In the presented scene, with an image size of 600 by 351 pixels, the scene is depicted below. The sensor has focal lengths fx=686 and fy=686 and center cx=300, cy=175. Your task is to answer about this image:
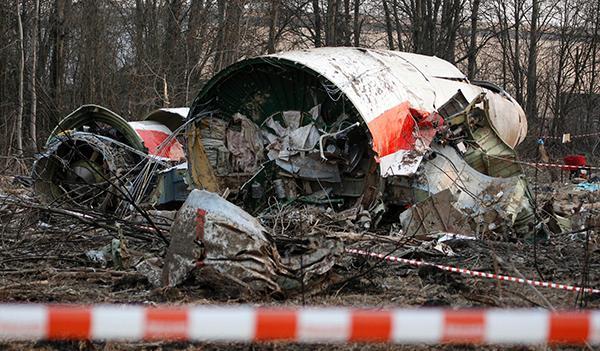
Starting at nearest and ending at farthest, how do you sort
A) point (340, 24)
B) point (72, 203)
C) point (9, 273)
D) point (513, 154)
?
point (9, 273) → point (72, 203) → point (513, 154) → point (340, 24)

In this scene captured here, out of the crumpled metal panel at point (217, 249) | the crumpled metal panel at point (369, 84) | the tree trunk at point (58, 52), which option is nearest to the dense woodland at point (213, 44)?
the tree trunk at point (58, 52)

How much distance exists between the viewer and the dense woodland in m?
22.2

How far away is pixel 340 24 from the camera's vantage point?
100 ft

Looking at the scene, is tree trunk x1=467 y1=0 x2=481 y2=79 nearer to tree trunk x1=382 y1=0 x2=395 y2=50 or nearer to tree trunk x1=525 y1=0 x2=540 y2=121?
tree trunk x1=525 y1=0 x2=540 y2=121

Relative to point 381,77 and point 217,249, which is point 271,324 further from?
point 381,77

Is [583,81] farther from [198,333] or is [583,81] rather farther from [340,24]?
[198,333]

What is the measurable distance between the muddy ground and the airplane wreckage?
92cm

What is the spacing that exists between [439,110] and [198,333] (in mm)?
8135

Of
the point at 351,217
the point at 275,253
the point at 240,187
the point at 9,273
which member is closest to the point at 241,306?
the point at 275,253

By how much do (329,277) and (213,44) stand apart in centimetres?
1850

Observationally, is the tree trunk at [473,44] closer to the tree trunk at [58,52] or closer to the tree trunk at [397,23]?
the tree trunk at [397,23]

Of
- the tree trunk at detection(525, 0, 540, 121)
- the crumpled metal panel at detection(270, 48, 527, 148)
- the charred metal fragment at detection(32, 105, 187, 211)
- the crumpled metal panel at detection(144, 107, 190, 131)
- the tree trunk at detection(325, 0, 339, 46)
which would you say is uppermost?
the tree trunk at detection(325, 0, 339, 46)

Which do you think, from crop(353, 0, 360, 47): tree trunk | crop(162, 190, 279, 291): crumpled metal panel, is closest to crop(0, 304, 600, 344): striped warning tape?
crop(162, 190, 279, 291): crumpled metal panel

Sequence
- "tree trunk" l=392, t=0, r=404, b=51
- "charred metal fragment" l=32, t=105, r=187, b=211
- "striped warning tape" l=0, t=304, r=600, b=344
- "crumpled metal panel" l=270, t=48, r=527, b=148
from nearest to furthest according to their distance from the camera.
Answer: "striped warning tape" l=0, t=304, r=600, b=344 → "crumpled metal panel" l=270, t=48, r=527, b=148 → "charred metal fragment" l=32, t=105, r=187, b=211 → "tree trunk" l=392, t=0, r=404, b=51
